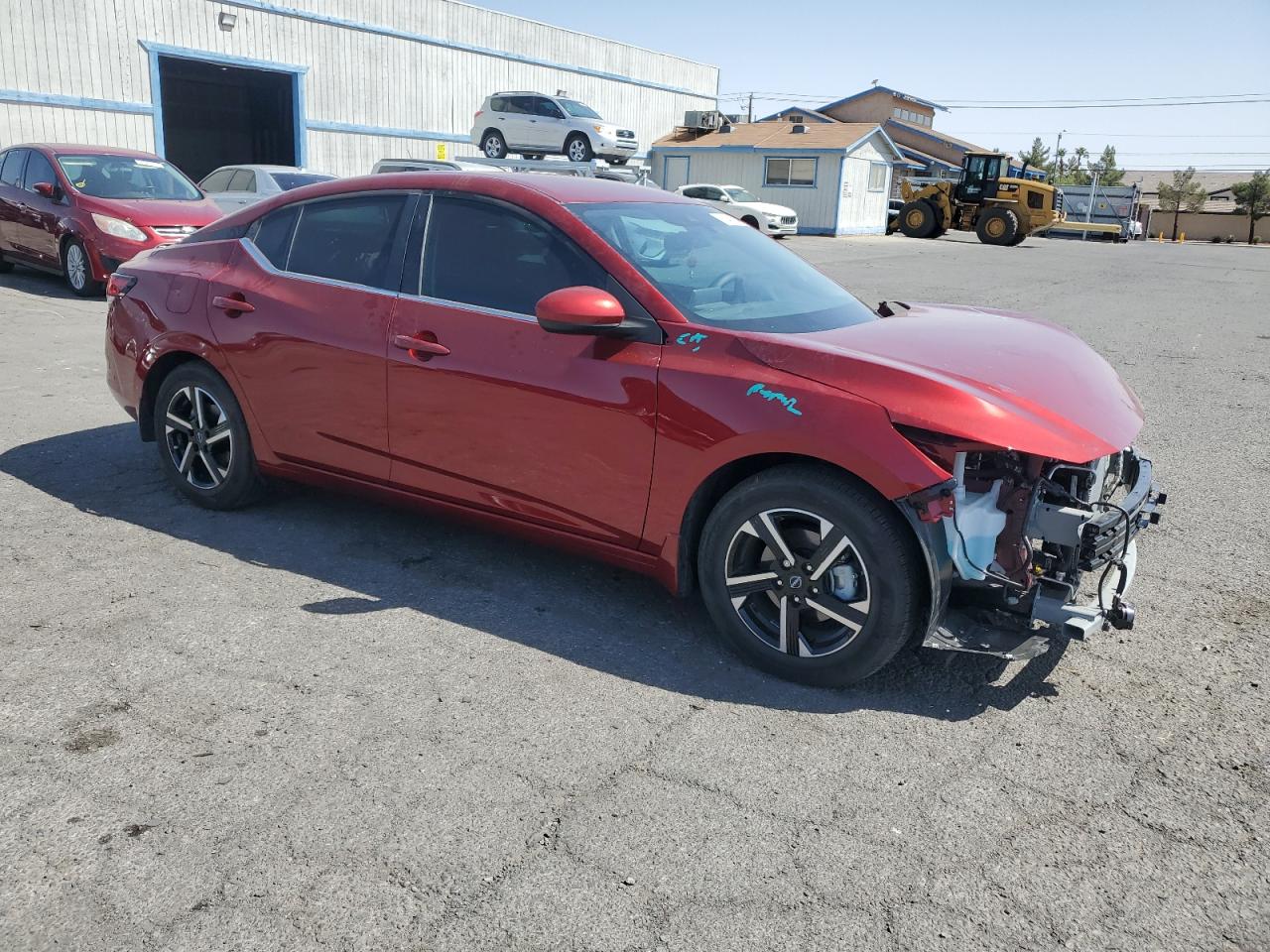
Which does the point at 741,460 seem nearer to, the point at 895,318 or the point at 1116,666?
the point at 895,318

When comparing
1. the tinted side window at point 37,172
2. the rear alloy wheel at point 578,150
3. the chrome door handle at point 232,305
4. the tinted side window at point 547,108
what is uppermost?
the tinted side window at point 547,108

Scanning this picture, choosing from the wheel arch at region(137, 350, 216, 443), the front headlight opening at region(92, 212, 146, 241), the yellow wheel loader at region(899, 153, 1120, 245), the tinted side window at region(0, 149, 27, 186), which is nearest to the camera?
the wheel arch at region(137, 350, 216, 443)

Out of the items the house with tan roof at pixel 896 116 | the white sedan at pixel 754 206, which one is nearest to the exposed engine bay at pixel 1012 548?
the white sedan at pixel 754 206

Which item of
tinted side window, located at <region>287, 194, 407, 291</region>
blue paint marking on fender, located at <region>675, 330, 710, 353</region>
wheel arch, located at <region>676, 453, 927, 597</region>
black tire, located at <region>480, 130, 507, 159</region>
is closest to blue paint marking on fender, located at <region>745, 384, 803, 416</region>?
wheel arch, located at <region>676, 453, 927, 597</region>

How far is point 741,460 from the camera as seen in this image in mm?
3609

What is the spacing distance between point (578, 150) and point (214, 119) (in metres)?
17.3

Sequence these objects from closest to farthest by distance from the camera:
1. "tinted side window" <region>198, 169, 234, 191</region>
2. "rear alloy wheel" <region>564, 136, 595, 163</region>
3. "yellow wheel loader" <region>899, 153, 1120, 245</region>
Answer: "tinted side window" <region>198, 169, 234, 191</region> < "rear alloy wheel" <region>564, 136, 595, 163</region> < "yellow wheel loader" <region>899, 153, 1120, 245</region>

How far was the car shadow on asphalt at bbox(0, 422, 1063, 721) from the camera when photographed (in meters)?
3.55

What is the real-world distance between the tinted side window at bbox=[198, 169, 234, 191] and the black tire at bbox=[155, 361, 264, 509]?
1350 cm

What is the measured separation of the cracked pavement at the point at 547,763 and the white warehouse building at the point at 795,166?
123 feet

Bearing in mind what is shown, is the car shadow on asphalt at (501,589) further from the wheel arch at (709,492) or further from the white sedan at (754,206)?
the white sedan at (754,206)

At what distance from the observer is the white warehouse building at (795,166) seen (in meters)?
40.5

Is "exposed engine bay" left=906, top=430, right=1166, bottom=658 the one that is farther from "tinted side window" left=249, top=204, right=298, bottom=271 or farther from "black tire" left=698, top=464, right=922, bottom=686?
"tinted side window" left=249, top=204, right=298, bottom=271

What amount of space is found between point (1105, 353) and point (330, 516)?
9.14 m
